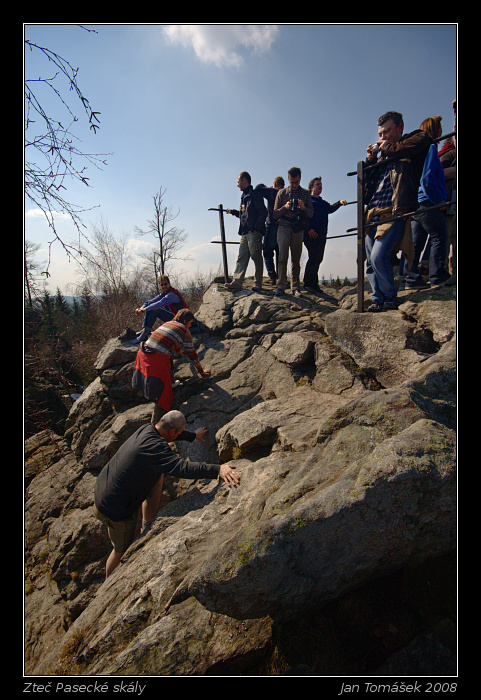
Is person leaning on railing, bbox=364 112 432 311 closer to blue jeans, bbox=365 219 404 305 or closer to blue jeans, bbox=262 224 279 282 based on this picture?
blue jeans, bbox=365 219 404 305

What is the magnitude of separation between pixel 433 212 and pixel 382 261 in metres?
0.98

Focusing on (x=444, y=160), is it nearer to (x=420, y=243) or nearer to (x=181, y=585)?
(x=420, y=243)

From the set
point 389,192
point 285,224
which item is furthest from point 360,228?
point 285,224

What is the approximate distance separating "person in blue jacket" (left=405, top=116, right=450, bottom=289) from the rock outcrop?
1.60 feet

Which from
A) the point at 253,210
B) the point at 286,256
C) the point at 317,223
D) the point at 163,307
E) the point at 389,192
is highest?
the point at 253,210

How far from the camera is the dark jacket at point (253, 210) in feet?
27.5

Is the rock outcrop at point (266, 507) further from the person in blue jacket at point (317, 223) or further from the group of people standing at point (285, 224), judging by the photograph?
the person in blue jacket at point (317, 223)

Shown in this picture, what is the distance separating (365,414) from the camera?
10.3 feet

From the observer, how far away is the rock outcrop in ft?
7.15

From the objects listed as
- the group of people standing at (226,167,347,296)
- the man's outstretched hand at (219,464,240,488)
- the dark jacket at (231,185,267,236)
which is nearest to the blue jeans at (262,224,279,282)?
the group of people standing at (226,167,347,296)

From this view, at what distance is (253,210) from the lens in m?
8.38

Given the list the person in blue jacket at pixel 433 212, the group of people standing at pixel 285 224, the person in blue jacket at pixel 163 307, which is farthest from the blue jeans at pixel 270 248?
the person in blue jacket at pixel 433 212

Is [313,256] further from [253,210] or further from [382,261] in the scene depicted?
[382,261]
